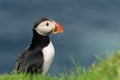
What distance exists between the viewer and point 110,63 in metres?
7.23

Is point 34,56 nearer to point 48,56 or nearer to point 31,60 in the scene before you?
point 31,60

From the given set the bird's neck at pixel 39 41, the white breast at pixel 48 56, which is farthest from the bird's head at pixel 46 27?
the white breast at pixel 48 56

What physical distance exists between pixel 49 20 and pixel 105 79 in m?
6.53

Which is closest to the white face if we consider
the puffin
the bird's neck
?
the puffin

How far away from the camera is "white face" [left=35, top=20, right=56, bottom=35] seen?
42.6 feet

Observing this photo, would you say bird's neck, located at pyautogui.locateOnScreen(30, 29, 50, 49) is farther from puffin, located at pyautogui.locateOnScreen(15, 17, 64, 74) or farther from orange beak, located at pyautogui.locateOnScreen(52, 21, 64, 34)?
orange beak, located at pyautogui.locateOnScreen(52, 21, 64, 34)

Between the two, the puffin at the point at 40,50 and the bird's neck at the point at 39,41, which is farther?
the bird's neck at the point at 39,41

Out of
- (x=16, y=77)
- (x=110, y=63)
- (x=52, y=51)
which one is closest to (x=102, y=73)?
(x=110, y=63)

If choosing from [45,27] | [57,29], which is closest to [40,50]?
[45,27]

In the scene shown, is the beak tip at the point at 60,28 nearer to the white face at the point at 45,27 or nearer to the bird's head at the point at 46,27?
the bird's head at the point at 46,27

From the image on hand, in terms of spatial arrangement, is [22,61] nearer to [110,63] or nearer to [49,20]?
[49,20]

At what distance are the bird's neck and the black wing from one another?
0.57ft

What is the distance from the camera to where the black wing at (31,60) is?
12.6 metres

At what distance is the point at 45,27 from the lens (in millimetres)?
13016
